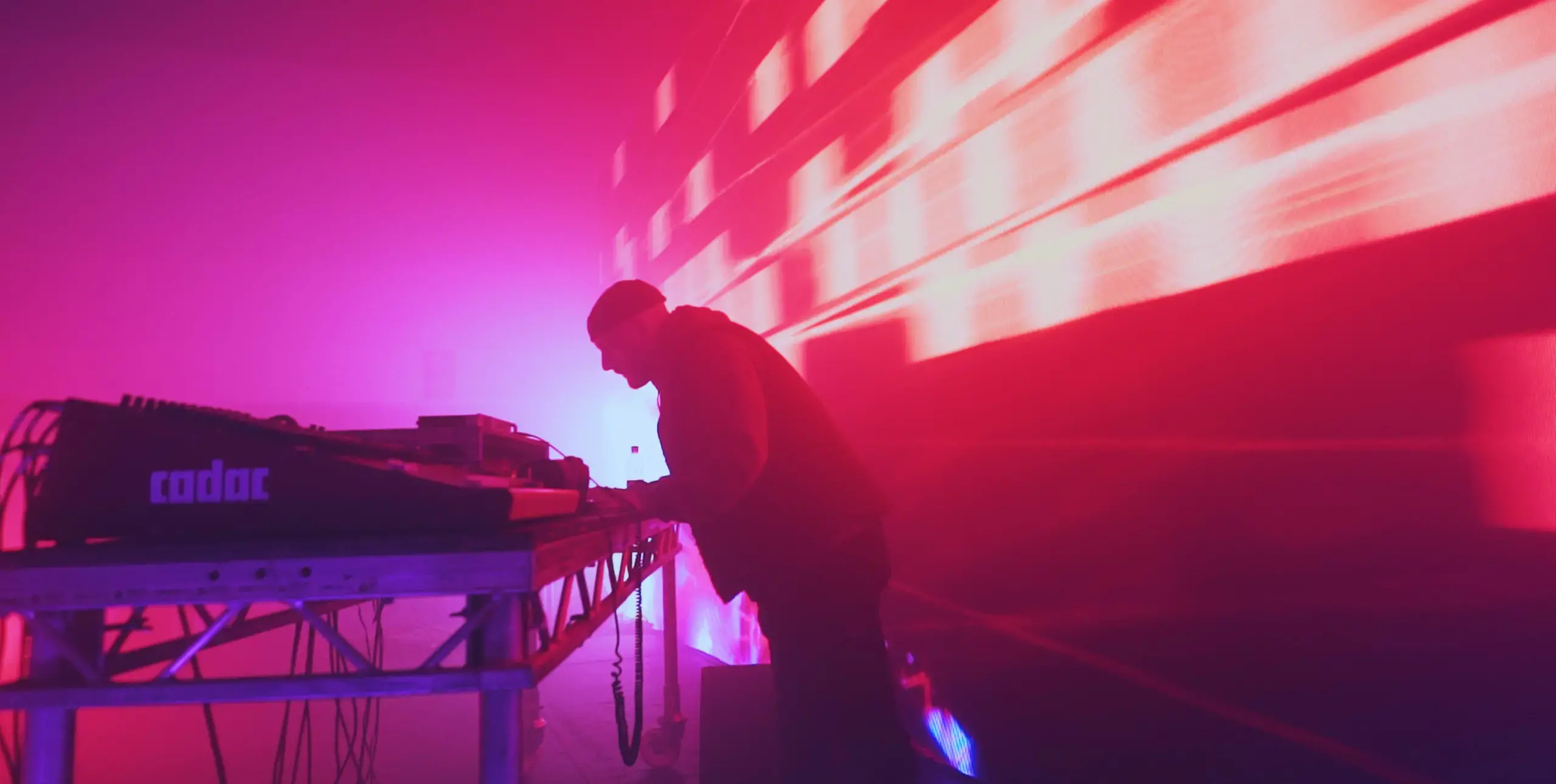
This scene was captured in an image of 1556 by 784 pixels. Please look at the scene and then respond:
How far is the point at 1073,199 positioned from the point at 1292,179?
0.56 metres

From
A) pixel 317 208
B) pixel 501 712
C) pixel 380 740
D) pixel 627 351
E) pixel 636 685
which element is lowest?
pixel 380 740

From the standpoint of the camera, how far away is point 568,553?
108cm

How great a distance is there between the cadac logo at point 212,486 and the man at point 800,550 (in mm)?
567

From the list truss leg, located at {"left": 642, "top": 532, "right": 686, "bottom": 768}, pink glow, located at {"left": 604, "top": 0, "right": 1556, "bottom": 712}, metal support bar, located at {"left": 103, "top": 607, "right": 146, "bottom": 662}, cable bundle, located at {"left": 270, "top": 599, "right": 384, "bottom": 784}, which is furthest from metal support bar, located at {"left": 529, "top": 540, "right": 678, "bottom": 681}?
pink glow, located at {"left": 604, "top": 0, "right": 1556, "bottom": 712}

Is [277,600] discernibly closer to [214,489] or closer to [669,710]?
[214,489]

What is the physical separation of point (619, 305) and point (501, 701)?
908 mm

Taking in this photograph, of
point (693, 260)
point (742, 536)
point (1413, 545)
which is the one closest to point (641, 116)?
point (693, 260)

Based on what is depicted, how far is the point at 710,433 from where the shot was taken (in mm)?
1361

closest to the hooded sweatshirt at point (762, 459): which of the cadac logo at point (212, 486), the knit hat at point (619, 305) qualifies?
the knit hat at point (619, 305)

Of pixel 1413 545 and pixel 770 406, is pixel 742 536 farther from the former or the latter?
pixel 1413 545

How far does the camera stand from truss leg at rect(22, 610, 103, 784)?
938 millimetres

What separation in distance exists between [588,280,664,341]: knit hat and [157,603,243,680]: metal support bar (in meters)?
0.83

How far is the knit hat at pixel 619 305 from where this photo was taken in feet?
5.44

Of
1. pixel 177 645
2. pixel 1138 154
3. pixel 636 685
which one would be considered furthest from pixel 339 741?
pixel 1138 154
